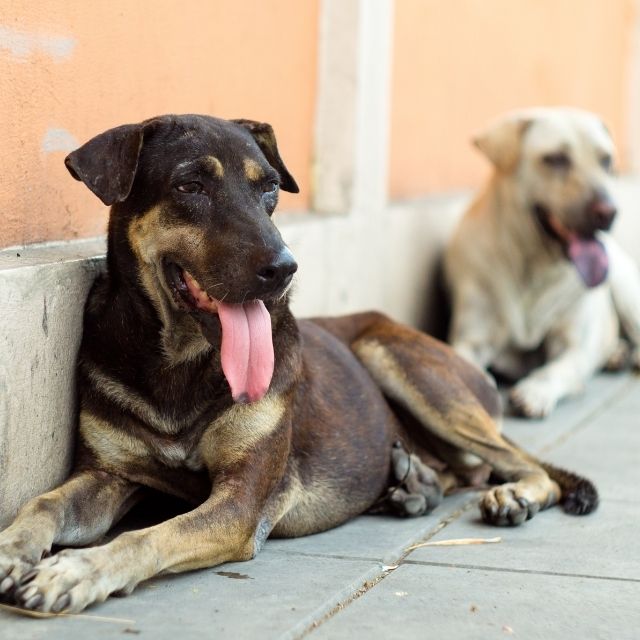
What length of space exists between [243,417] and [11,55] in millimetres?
1473

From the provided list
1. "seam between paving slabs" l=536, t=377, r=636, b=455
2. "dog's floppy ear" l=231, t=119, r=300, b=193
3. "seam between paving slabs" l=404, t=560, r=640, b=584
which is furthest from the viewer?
"seam between paving slabs" l=536, t=377, r=636, b=455

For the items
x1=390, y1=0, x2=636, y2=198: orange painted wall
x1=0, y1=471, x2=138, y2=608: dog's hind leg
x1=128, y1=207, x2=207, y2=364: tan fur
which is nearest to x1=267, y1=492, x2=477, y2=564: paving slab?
x1=0, y1=471, x2=138, y2=608: dog's hind leg

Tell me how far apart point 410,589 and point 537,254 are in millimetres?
4197

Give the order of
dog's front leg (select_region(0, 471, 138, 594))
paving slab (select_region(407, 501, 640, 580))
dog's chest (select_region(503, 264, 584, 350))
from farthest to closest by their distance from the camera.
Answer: dog's chest (select_region(503, 264, 584, 350))
paving slab (select_region(407, 501, 640, 580))
dog's front leg (select_region(0, 471, 138, 594))

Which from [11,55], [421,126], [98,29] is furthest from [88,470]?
[421,126]

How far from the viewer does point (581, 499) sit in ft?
16.9

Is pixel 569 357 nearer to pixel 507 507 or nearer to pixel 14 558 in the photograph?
pixel 507 507

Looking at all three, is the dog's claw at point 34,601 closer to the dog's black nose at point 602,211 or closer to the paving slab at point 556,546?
the paving slab at point 556,546

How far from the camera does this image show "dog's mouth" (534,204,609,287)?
760 centimetres

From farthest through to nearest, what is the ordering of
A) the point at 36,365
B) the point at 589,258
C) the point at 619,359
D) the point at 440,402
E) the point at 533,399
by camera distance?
the point at 619,359, the point at 589,258, the point at 533,399, the point at 440,402, the point at 36,365

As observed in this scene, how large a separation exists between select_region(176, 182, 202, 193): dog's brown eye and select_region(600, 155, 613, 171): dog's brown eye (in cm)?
420

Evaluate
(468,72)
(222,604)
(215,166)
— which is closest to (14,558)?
(222,604)

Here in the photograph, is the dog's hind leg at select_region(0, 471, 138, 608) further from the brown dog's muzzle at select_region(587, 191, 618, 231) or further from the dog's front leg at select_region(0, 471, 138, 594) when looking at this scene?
the brown dog's muzzle at select_region(587, 191, 618, 231)

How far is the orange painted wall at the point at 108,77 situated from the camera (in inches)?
181
